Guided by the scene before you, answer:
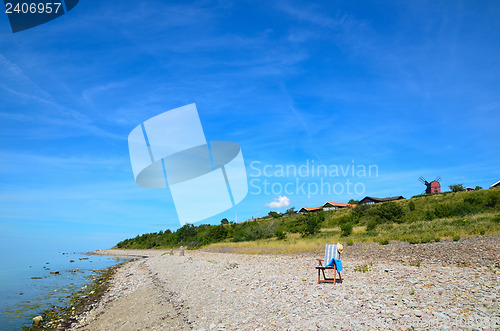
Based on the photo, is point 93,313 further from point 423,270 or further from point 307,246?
point 307,246

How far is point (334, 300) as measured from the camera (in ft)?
32.0

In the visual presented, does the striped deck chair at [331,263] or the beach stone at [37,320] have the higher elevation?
the striped deck chair at [331,263]

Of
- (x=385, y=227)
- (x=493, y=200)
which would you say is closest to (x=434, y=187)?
(x=493, y=200)

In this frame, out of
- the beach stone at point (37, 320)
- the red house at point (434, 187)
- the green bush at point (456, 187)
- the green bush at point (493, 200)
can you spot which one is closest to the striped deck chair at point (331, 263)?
the beach stone at point (37, 320)

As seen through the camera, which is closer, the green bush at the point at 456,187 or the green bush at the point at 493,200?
the green bush at the point at 493,200

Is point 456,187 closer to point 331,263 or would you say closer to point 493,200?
point 493,200

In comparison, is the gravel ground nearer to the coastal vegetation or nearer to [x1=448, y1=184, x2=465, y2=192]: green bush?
the coastal vegetation

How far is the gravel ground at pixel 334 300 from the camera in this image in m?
7.64

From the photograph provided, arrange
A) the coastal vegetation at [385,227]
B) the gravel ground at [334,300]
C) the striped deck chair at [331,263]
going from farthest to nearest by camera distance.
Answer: the coastal vegetation at [385,227]
the striped deck chair at [331,263]
the gravel ground at [334,300]

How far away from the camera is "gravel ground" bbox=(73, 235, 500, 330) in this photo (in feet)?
25.1

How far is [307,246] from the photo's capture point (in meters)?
30.8

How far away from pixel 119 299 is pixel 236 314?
11275mm

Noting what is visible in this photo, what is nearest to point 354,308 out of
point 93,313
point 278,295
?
point 278,295

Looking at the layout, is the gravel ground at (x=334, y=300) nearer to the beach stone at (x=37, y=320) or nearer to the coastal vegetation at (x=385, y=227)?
the beach stone at (x=37, y=320)
